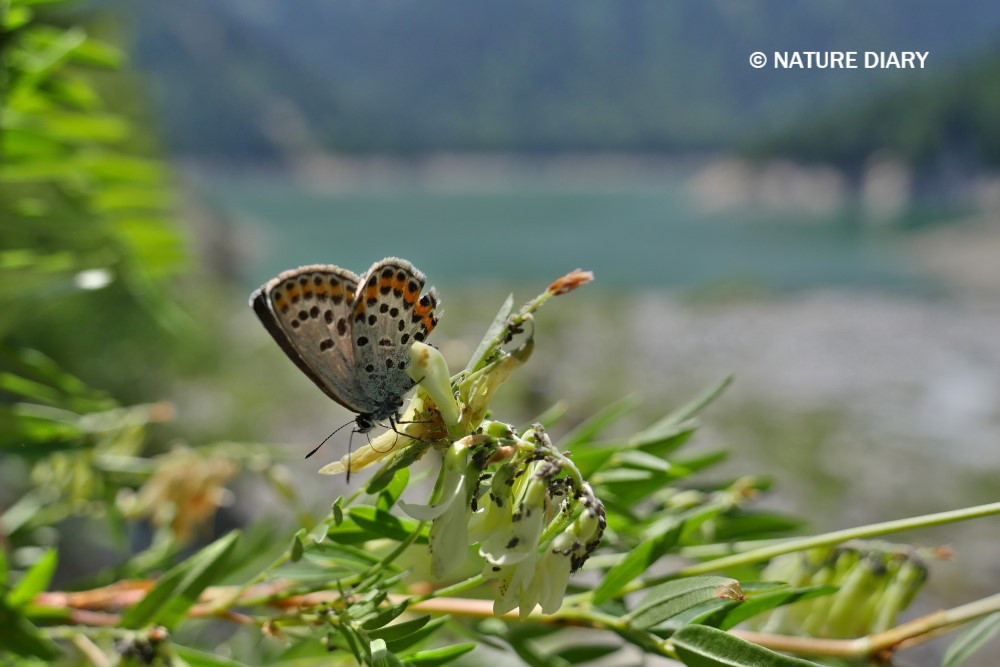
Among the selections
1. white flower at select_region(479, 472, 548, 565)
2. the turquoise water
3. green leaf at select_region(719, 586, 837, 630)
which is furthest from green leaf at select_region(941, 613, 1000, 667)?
the turquoise water

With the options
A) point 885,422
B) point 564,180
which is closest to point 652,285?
point 885,422

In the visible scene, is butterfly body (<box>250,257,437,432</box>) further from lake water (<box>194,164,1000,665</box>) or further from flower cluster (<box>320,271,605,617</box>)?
lake water (<box>194,164,1000,665</box>)

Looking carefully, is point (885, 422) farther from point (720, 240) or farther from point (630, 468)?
point (720, 240)

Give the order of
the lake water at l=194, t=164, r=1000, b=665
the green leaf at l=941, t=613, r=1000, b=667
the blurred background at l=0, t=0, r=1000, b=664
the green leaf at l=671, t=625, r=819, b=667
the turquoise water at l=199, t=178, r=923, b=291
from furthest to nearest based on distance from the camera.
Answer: the turquoise water at l=199, t=178, r=923, b=291 < the lake water at l=194, t=164, r=1000, b=665 < the blurred background at l=0, t=0, r=1000, b=664 < the green leaf at l=941, t=613, r=1000, b=667 < the green leaf at l=671, t=625, r=819, b=667

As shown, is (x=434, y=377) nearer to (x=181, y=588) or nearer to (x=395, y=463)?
(x=395, y=463)

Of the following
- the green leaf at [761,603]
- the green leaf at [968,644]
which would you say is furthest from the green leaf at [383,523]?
the green leaf at [968,644]

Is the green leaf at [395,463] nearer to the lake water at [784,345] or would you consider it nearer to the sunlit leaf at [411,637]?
the sunlit leaf at [411,637]
